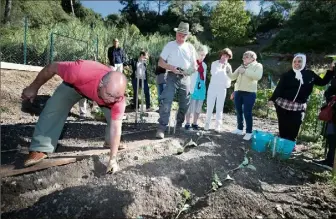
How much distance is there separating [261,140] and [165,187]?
2.06 meters

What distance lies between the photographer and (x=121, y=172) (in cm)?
329

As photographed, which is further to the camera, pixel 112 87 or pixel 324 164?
pixel 324 164

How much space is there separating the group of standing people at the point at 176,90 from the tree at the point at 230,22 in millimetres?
21750

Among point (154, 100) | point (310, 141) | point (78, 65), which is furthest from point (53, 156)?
point (154, 100)

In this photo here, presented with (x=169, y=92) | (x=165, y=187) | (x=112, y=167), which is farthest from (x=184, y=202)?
(x=169, y=92)

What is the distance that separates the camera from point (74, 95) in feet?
11.1

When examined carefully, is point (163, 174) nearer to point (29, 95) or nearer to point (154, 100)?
point (29, 95)

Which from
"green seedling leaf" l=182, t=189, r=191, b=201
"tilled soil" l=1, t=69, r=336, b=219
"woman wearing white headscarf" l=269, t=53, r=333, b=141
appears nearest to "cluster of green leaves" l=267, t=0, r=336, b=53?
"woman wearing white headscarf" l=269, t=53, r=333, b=141

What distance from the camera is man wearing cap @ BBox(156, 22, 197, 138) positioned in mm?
4492

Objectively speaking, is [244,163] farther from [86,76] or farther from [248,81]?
[86,76]

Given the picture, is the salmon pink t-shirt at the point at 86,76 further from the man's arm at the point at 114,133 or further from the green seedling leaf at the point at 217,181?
the green seedling leaf at the point at 217,181

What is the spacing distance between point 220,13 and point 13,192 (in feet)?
84.8

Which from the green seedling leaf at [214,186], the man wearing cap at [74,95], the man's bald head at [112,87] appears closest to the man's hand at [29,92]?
the man wearing cap at [74,95]

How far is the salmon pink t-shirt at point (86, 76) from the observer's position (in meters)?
3.10
